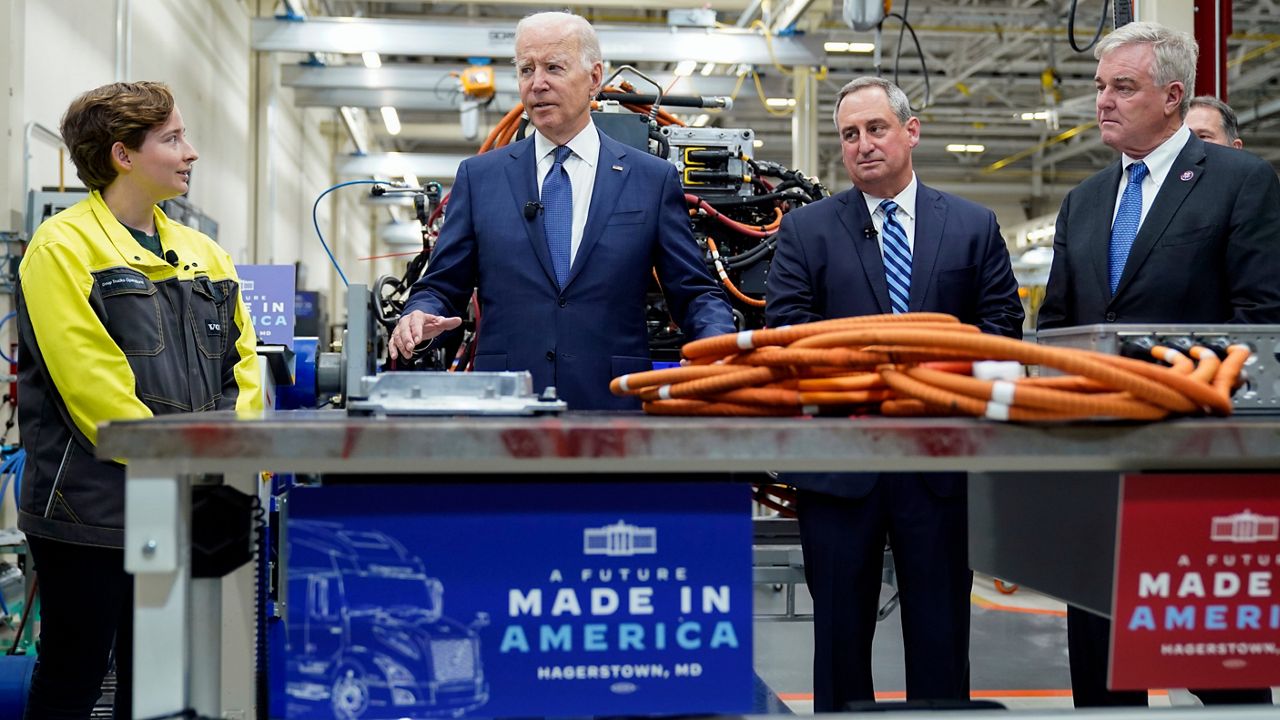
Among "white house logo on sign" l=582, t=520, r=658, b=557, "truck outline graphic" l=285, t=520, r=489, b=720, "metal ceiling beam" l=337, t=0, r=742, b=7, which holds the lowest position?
"truck outline graphic" l=285, t=520, r=489, b=720

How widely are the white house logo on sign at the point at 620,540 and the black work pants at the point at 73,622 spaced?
1.09 meters

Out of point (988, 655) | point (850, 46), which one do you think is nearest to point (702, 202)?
point (988, 655)

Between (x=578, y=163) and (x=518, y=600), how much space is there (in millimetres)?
1173

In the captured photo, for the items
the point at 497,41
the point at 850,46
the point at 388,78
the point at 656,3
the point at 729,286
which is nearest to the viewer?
the point at 729,286

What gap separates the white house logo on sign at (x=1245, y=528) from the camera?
1200 millimetres

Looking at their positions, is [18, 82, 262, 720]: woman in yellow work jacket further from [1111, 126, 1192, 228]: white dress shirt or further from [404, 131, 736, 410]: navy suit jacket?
[1111, 126, 1192, 228]: white dress shirt

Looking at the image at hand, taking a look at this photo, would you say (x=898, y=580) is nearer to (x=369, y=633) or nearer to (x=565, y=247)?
(x=565, y=247)

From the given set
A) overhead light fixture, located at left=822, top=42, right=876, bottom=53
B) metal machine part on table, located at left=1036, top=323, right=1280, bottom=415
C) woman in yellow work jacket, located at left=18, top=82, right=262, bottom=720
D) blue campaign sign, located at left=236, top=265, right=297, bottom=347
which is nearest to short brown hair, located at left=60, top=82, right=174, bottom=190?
woman in yellow work jacket, located at left=18, top=82, right=262, bottom=720

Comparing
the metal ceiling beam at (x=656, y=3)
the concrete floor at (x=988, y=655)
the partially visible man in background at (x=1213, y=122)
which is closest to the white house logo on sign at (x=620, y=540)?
the concrete floor at (x=988, y=655)

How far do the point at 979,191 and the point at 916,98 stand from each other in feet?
15.1

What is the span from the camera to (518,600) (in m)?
1.14

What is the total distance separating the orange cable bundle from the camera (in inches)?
42.8

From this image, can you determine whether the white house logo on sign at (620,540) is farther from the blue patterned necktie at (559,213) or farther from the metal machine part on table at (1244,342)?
the blue patterned necktie at (559,213)

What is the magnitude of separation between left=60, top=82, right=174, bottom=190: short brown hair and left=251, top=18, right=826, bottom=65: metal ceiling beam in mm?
5730
